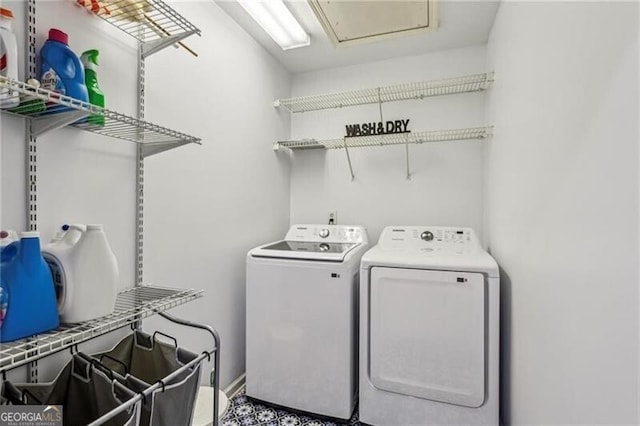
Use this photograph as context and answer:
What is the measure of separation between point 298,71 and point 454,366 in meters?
2.62

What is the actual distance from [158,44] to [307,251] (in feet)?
4.47

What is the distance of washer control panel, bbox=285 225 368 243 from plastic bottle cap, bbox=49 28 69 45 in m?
1.81

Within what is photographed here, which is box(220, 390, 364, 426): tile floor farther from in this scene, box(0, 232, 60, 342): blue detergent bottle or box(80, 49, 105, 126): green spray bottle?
box(80, 49, 105, 126): green spray bottle

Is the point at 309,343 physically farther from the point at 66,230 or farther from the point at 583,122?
A: the point at 583,122

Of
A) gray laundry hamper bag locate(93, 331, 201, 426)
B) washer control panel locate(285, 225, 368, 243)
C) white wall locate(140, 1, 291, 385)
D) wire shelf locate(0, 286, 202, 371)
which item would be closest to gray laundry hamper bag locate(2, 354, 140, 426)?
gray laundry hamper bag locate(93, 331, 201, 426)

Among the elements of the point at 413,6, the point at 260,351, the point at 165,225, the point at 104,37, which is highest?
the point at 413,6

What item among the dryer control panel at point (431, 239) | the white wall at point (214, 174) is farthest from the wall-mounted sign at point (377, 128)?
the dryer control panel at point (431, 239)

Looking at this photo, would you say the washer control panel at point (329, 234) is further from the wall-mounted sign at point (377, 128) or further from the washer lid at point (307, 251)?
the wall-mounted sign at point (377, 128)

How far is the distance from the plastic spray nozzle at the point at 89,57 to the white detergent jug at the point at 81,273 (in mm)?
618

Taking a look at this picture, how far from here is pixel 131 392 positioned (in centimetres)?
93

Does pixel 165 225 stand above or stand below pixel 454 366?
above

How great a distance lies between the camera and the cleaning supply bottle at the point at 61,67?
1.00 m

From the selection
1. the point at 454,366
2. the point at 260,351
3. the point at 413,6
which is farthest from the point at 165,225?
the point at 413,6

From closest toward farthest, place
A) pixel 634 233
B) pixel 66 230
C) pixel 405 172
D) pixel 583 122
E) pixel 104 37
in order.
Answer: pixel 634 233
pixel 583 122
pixel 66 230
pixel 104 37
pixel 405 172
